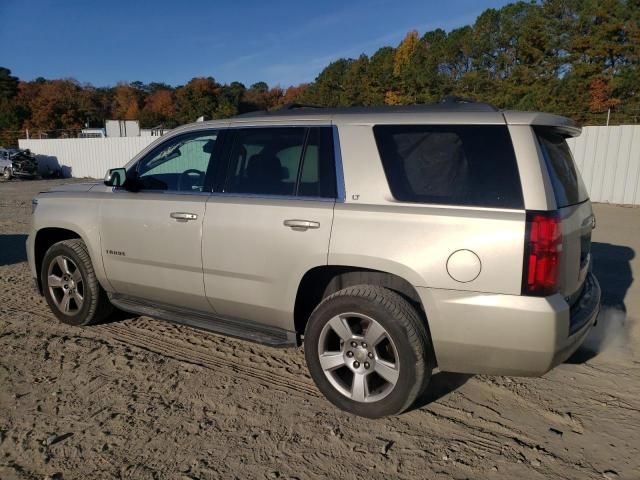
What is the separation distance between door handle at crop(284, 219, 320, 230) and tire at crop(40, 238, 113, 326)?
2192 millimetres

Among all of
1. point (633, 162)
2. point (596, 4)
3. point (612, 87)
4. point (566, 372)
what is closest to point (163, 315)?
point (566, 372)

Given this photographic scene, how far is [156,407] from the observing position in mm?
3260

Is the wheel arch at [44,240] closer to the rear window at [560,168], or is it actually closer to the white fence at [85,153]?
the rear window at [560,168]

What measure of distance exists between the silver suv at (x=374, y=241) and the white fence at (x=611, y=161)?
36.0 feet

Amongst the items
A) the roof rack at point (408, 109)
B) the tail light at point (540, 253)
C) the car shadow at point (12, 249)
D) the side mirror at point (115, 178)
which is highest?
the roof rack at point (408, 109)

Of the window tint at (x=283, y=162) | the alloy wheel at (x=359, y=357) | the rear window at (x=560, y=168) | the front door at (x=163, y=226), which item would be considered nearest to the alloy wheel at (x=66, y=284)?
the front door at (x=163, y=226)

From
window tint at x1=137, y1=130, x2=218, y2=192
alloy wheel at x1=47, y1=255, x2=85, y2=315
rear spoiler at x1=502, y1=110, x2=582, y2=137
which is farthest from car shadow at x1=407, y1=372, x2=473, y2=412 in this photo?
alloy wheel at x1=47, y1=255, x2=85, y2=315

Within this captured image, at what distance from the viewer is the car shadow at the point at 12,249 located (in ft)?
24.2

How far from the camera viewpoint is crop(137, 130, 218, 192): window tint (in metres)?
3.98

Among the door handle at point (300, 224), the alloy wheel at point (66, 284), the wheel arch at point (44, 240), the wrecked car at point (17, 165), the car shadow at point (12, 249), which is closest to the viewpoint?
the door handle at point (300, 224)

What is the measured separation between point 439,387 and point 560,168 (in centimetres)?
169

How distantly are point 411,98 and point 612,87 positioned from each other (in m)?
16.0

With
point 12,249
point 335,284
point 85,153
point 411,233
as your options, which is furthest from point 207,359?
point 85,153

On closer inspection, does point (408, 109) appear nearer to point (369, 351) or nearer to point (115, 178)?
point (369, 351)
